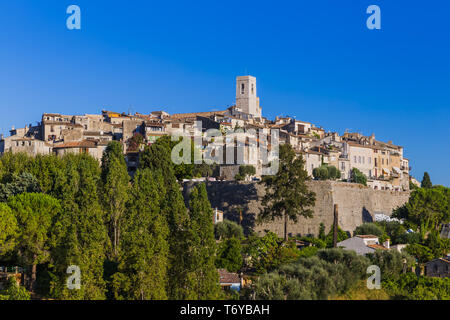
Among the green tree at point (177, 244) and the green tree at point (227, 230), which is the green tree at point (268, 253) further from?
the green tree at point (177, 244)

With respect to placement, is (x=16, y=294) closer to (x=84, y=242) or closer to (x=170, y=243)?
(x=84, y=242)

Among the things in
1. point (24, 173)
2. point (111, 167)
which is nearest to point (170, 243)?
point (111, 167)

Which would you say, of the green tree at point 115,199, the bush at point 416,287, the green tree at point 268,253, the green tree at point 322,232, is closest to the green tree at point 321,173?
the green tree at point 322,232

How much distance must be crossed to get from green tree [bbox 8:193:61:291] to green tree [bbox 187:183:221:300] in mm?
9831

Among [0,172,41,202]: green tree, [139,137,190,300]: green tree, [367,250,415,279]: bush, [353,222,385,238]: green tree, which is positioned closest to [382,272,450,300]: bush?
[367,250,415,279]: bush

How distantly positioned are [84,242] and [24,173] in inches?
828

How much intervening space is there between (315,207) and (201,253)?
26330mm

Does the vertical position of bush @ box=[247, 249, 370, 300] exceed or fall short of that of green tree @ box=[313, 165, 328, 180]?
it falls short

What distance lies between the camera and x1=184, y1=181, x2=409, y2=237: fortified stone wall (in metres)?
52.4

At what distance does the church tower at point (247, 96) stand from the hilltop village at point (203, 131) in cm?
1421

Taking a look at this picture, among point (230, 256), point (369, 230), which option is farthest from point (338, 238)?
point (230, 256)

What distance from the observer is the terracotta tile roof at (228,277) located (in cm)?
3494

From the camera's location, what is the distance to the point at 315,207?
2101 inches

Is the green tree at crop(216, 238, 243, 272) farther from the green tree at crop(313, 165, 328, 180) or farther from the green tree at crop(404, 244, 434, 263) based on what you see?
the green tree at crop(313, 165, 328, 180)
